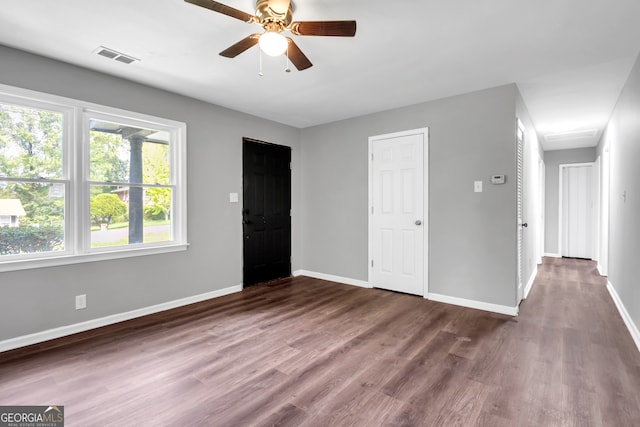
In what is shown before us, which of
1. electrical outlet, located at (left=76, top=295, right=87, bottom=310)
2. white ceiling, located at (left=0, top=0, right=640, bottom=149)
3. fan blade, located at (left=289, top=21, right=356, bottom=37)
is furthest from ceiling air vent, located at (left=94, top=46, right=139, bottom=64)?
electrical outlet, located at (left=76, top=295, right=87, bottom=310)

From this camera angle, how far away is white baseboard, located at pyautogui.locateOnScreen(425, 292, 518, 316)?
3.37 metres

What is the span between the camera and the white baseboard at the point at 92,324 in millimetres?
2596

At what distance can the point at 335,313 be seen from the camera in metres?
3.47

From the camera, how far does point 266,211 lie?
4.79 m

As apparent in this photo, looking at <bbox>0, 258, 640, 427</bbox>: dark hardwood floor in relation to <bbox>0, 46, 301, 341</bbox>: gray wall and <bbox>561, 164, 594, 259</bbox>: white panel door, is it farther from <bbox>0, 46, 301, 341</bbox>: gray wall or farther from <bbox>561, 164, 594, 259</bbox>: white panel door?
A: <bbox>561, 164, 594, 259</bbox>: white panel door

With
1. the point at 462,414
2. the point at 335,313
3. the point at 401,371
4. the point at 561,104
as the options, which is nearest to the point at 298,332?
the point at 335,313

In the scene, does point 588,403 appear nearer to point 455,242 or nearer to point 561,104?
point 455,242

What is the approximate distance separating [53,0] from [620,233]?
5.57 meters

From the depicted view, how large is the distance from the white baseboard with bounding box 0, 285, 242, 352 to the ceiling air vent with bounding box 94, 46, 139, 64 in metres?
2.45

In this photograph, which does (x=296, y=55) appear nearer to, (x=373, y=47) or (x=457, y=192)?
(x=373, y=47)

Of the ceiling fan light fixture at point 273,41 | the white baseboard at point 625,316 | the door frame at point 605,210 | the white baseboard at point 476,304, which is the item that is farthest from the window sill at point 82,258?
the door frame at point 605,210

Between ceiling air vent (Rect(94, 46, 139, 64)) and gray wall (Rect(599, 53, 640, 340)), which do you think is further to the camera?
gray wall (Rect(599, 53, 640, 340))

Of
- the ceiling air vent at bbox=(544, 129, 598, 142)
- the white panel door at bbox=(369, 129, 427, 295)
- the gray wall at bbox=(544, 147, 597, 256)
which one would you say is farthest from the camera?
the gray wall at bbox=(544, 147, 597, 256)

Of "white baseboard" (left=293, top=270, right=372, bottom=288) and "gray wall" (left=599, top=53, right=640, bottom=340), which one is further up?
"gray wall" (left=599, top=53, right=640, bottom=340)
